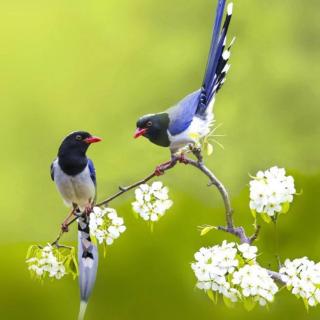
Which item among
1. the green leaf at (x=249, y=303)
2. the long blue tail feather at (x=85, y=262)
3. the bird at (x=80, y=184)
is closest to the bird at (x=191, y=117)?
the bird at (x=80, y=184)

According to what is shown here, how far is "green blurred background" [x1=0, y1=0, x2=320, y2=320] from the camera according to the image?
166 cm

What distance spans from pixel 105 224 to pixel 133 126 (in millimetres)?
440

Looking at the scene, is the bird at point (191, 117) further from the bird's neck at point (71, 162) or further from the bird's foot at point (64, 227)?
the bird's foot at point (64, 227)

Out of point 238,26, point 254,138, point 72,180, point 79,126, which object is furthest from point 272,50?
point 72,180

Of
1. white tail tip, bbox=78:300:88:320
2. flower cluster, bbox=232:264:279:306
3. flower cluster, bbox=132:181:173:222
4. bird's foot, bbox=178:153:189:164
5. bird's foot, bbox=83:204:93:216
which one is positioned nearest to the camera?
flower cluster, bbox=232:264:279:306

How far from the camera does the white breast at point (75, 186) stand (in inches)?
57.9

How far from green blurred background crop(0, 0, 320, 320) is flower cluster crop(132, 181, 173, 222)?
353 millimetres

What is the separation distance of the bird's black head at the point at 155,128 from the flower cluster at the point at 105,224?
0.71ft

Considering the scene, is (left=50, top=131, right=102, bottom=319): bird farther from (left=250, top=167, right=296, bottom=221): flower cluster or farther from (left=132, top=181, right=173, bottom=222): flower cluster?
(left=250, top=167, right=296, bottom=221): flower cluster

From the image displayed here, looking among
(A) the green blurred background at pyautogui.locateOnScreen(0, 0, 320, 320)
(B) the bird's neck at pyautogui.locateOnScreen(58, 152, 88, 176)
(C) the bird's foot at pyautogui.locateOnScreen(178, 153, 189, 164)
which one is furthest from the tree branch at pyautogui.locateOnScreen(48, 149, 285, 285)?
(A) the green blurred background at pyautogui.locateOnScreen(0, 0, 320, 320)

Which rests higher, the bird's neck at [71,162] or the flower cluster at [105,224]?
the bird's neck at [71,162]

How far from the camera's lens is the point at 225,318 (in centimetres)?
169

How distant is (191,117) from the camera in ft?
4.67

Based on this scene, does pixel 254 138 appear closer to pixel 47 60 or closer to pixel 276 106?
pixel 276 106
